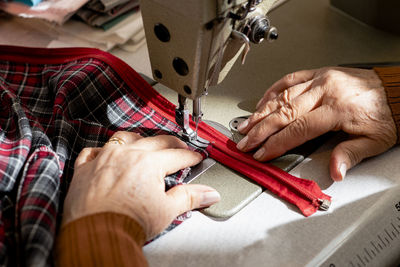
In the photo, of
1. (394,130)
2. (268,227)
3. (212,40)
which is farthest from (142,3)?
(394,130)

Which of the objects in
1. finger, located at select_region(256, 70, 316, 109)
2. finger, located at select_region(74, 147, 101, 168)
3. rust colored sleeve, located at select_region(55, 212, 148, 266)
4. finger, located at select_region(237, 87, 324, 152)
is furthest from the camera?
finger, located at select_region(256, 70, 316, 109)

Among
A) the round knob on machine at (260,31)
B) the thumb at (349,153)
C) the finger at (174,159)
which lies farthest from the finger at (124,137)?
the thumb at (349,153)

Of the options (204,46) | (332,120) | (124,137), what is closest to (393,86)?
(332,120)

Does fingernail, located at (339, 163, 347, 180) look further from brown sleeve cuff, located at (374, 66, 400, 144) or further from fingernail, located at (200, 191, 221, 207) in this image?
fingernail, located at (200, 191, 221, 207)

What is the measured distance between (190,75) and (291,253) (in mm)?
437

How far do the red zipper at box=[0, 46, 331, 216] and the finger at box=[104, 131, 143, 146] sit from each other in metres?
0.14

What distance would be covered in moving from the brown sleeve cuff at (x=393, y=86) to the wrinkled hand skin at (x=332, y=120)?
1 cm

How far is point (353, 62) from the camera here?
1342 mm

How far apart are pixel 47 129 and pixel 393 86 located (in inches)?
36.8

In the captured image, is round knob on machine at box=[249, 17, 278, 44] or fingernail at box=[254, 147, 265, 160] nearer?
round knob on machine at box=[249, 17, 278, 44]

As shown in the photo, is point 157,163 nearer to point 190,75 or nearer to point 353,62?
point 190,75

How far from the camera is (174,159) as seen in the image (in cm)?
96

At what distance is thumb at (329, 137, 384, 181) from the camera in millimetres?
973

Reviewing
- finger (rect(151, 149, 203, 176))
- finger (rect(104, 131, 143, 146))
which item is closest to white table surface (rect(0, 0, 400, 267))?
finger (rect(151, 149, 203, 176))
